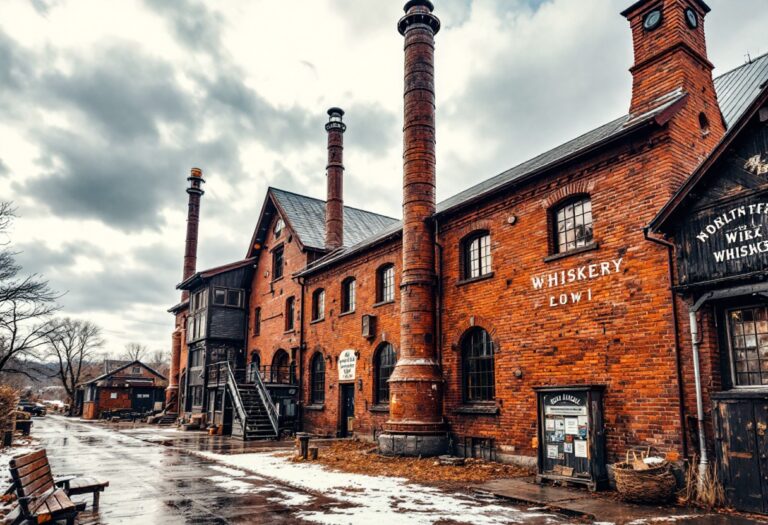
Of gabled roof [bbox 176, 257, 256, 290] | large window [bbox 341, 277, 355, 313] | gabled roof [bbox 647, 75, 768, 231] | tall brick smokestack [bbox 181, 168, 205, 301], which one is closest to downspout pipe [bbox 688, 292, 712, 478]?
gabled roof [bbox 647, 75, 768, 231]

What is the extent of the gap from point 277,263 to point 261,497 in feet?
60.6

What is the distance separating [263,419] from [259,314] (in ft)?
26.8

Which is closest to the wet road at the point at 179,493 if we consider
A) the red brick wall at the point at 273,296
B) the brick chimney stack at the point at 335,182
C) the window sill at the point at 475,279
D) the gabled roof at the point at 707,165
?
the window sill at the point at 475,279

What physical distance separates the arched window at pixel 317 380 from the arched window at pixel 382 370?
4034 millimetres

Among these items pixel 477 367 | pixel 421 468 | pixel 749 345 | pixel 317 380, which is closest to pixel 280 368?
pixel 317 380

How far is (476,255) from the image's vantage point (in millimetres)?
14578

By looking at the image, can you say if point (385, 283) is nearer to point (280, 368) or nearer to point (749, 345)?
point (280, 368)

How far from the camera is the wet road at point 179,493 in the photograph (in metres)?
7.50

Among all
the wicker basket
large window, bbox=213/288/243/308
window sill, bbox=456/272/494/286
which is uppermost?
large window, bbox=213/288/243/308

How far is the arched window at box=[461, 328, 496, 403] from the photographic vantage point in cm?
1365

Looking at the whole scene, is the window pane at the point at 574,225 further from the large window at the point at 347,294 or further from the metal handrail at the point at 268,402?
the metal handrail at the point at 268,402

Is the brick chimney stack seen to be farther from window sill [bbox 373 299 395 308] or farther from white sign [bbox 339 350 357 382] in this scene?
window sill [bbox 373 299 395 308]

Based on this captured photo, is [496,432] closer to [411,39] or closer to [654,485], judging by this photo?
[654,485]

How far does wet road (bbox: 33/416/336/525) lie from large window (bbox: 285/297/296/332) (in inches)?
388
